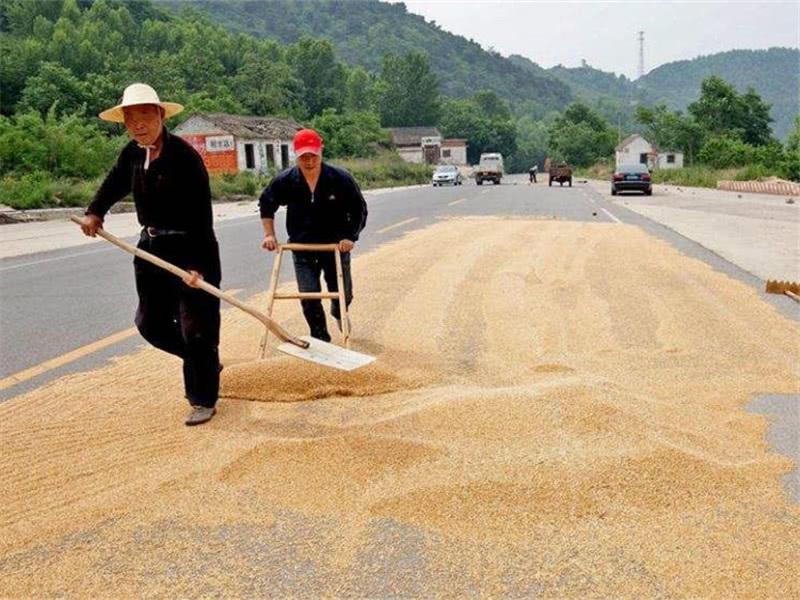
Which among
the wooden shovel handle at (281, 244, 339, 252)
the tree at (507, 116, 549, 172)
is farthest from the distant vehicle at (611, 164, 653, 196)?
the tree at (507, 116, 549, 172)

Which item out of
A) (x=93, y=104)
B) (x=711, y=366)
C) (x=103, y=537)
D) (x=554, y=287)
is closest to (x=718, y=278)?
(x=554, y=287)

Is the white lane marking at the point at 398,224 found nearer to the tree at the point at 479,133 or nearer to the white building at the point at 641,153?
the white building at the point at 641,153

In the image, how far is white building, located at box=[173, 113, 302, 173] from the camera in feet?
174

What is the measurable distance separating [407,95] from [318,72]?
22503 millimetres

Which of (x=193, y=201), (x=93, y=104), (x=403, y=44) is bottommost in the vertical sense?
(x=193, y=201)

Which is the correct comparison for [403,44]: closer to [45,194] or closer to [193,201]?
[45,194]

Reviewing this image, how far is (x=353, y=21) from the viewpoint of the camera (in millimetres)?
198000

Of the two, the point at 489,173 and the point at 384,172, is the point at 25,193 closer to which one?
the point at 489,173

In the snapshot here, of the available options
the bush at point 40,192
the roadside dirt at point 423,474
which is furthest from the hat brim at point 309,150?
the bush at point 40,192

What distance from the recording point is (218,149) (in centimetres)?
5316

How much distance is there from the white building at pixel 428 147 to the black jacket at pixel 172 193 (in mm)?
105894

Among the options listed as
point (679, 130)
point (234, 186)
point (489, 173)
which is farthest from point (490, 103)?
point (234, 186)

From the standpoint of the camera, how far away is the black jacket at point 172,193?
4.22 m

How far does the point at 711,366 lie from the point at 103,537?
13.2 ft
